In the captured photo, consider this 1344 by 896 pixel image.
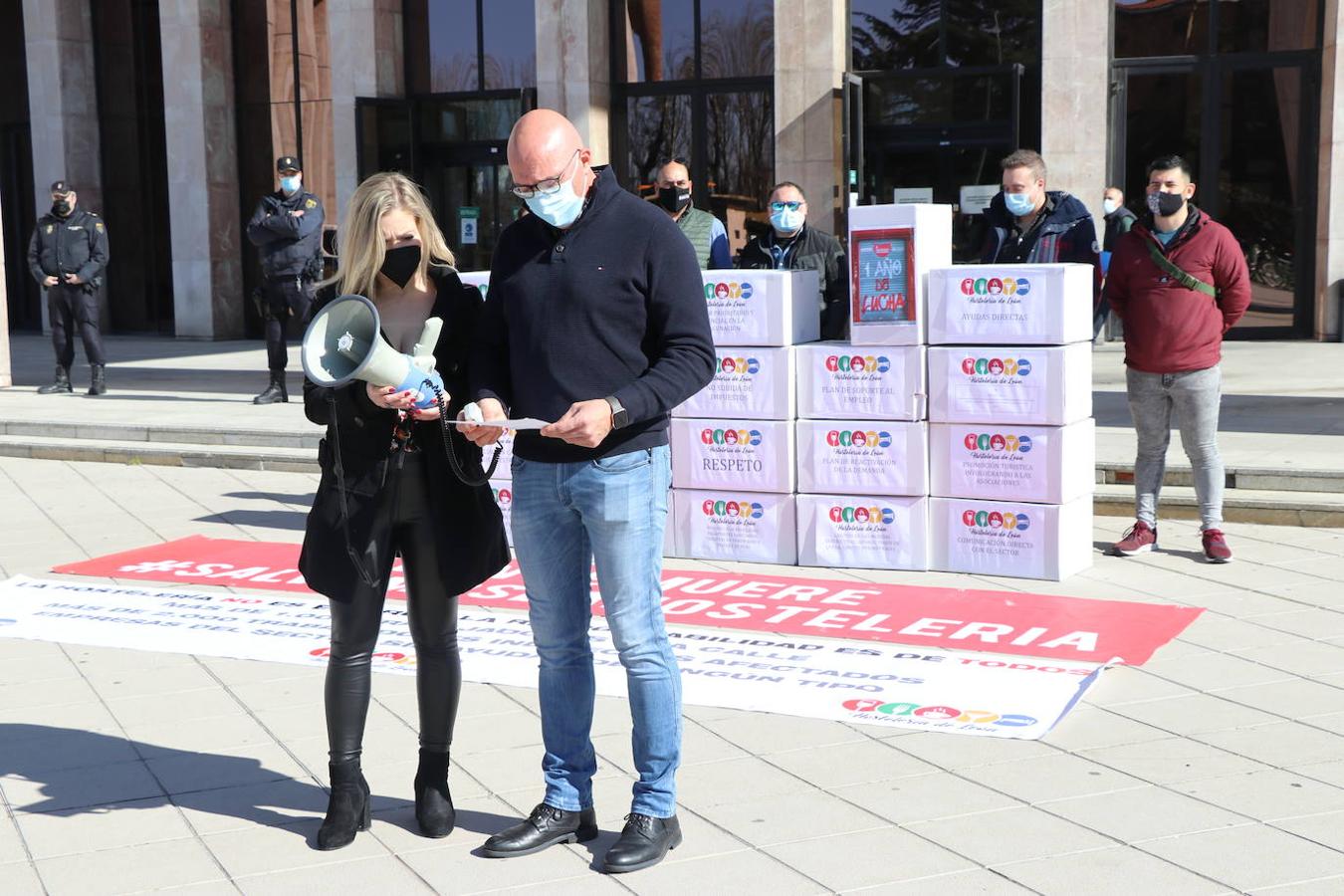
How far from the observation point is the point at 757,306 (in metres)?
7.73

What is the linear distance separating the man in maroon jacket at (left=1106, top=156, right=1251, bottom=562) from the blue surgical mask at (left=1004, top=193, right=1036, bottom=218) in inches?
18.9

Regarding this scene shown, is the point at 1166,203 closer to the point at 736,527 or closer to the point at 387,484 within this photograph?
the point at 736,527

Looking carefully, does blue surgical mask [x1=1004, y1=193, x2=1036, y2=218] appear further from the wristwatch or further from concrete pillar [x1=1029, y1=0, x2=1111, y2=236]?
concrete pillar [x1=1029, y1=0, x2=1111, y2=236]

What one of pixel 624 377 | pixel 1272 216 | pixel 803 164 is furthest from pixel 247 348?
pixel 624 377

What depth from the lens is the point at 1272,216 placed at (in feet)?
54.0

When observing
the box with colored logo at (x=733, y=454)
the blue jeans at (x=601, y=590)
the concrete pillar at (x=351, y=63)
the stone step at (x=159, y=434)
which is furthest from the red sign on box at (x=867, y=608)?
the concrete pillar at (x=351, y=63)

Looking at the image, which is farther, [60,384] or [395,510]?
[60,384]

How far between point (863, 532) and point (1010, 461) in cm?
81

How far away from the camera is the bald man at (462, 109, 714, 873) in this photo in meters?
3.82

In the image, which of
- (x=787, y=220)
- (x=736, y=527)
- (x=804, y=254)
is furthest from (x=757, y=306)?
(x=736, y=527)

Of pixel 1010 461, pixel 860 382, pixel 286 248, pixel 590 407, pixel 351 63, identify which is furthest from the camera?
pixel 351 63

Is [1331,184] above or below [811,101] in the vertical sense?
below

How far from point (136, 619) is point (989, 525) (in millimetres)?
3938

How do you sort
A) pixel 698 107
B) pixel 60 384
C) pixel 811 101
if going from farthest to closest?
pixel 698 107 < pixel 811 101 < pixel 60 384
